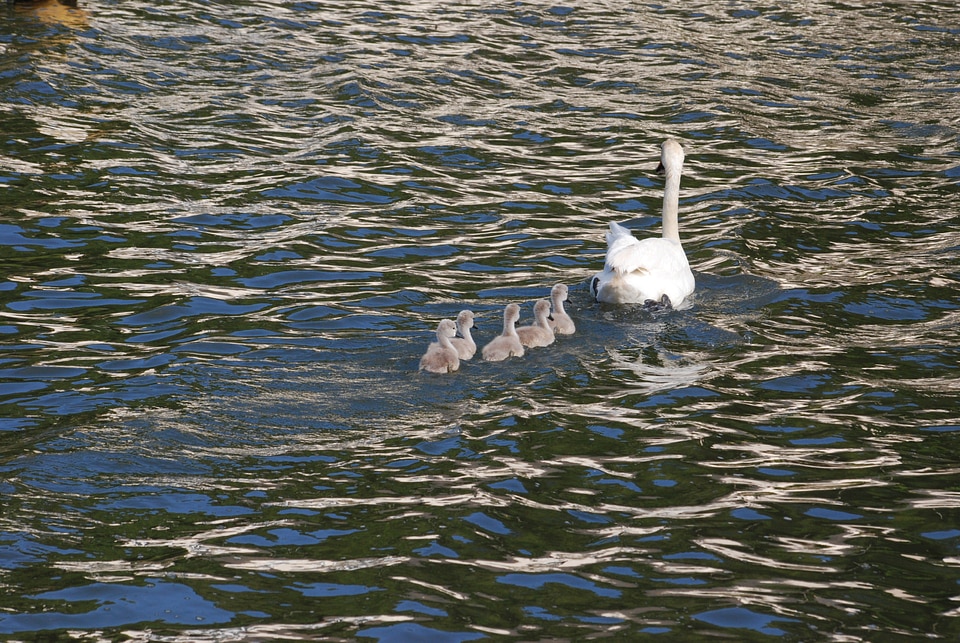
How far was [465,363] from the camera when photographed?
9227mm

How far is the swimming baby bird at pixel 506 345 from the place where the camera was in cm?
931

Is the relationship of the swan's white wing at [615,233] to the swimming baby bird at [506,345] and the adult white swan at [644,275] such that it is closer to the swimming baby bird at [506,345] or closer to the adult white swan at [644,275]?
the adult white swan at [644,275]

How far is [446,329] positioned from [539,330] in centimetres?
86

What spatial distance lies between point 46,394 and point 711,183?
939 centimetres

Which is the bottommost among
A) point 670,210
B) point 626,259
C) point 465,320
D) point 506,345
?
point 506,345

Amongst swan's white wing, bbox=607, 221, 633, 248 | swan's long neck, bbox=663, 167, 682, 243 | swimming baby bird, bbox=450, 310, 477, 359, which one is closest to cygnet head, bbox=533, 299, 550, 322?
swimming baby bird, bbox=450, 310, 477, 359

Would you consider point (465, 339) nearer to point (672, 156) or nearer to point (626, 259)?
point (626, 259)

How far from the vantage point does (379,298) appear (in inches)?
430

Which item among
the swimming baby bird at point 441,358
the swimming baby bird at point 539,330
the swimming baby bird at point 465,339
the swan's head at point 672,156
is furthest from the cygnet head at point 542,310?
the swan's head at point 672,156

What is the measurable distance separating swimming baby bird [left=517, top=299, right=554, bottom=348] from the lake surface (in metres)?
0.19

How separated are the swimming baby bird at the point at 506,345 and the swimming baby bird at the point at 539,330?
0.49 ft

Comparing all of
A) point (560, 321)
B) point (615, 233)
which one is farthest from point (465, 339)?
point (615, 233)

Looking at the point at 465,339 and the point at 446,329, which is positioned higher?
the point at 446,329

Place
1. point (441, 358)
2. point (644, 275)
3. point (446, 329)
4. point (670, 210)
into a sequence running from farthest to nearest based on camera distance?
point (670, 210)
point (644, 275)
point (446, 329)
point (441, 358)
